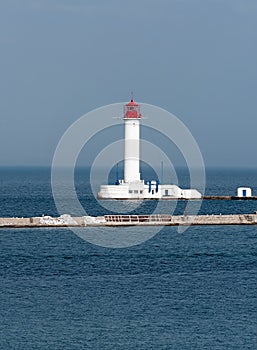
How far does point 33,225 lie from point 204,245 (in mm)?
13300

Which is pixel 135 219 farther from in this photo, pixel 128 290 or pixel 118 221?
pixel 128 290

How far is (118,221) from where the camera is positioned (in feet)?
218

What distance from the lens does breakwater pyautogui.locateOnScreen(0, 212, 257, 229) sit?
213ft

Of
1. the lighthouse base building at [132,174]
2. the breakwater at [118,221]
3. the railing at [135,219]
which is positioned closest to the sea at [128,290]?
the breakwater at [118,221]

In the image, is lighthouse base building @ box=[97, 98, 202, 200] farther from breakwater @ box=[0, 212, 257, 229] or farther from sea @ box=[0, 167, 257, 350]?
sea @ box=[0, 167, 257, 350]

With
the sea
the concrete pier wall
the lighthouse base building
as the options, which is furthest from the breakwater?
the lighthouse base building

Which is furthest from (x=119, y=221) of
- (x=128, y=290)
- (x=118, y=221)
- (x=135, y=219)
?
(x=128, y=290)

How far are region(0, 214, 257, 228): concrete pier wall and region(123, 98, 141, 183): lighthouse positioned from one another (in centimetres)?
2498

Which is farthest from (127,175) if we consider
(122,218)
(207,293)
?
(207,293)

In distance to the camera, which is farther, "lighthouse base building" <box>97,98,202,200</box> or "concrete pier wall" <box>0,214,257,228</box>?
"lighthouse base building" <box>97,98,202,200</box>

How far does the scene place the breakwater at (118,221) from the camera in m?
64.8

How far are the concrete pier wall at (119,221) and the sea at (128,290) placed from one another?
3.78 feet

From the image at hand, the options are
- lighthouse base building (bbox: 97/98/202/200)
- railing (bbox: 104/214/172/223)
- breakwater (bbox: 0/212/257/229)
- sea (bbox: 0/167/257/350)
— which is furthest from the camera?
lighthouse base building (bbox: 97/98/202/200)

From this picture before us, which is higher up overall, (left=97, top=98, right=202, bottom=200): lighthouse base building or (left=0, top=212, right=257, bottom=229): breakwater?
(left=97, top=98, right=202, bottom=200): lighthouse base building
